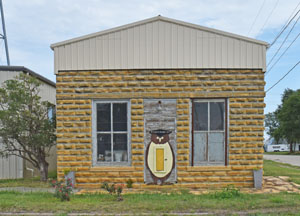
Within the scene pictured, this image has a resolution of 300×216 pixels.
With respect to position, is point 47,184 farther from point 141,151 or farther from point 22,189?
point 141,151

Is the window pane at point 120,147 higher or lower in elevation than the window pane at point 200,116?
lower

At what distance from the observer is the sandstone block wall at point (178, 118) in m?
10.1

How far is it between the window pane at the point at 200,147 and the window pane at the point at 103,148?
2710 mm

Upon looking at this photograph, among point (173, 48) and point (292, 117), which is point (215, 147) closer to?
point (173, 48)

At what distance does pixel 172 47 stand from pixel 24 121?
570cm

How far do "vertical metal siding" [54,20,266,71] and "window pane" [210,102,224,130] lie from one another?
121 cm

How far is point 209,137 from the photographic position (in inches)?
404

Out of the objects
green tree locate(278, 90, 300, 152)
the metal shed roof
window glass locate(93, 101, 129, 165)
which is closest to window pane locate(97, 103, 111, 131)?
window glass locate(93, 101, 129, 165)

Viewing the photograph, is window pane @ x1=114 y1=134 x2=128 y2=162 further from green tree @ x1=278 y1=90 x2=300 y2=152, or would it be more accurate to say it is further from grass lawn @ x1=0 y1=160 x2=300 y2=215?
green tree @ x1=278 y1=90 x2=300 y2=152

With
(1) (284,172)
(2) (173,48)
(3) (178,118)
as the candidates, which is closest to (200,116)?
(3) (178,118)

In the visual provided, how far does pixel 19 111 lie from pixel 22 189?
278 centimetres

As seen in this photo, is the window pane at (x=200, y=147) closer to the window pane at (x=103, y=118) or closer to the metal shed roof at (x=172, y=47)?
the metal shed roof at (x=172, y=47)

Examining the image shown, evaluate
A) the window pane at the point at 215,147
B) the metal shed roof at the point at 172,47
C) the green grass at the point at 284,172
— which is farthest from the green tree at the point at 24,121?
the green grass at the point at 284,172

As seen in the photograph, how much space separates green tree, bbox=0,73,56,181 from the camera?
11.2m
